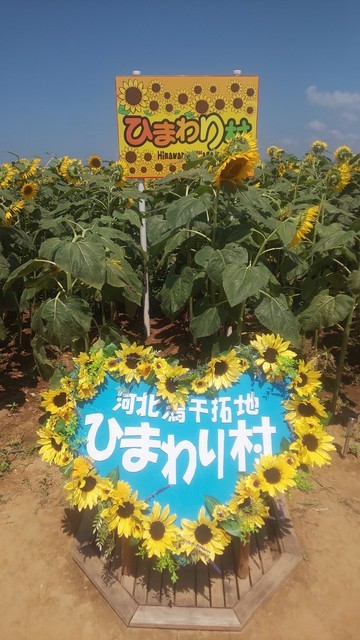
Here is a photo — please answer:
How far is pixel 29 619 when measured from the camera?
2.06 m

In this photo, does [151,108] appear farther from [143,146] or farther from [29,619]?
[29,619]

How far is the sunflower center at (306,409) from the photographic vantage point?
2104 millimetres

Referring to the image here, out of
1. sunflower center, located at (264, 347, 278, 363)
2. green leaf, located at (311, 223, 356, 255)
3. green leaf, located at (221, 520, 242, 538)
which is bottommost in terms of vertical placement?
green leaf, located at (221, 520, 242, 538)

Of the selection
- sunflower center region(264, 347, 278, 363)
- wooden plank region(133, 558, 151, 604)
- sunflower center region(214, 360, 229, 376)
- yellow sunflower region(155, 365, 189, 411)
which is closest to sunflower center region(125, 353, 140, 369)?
yellow sunflower region(155, 365, 189, 411)

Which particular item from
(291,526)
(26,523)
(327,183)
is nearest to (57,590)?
(26,523)

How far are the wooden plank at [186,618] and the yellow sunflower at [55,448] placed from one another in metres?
0.73

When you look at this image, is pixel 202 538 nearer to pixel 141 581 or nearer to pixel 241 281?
pixel 141 581

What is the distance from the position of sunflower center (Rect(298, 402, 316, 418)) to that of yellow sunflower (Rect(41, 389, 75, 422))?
3.47 ft

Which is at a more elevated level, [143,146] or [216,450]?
[143,146]

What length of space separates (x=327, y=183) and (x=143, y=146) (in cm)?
185

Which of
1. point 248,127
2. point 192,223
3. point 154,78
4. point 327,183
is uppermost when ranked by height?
point 154,78

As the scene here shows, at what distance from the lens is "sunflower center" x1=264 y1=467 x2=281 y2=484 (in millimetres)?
1977

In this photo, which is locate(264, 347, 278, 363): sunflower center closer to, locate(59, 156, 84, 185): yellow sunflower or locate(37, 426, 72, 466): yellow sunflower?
locate(37, 426, 72, 466): yellow sunflower

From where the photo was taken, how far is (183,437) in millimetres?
2145
